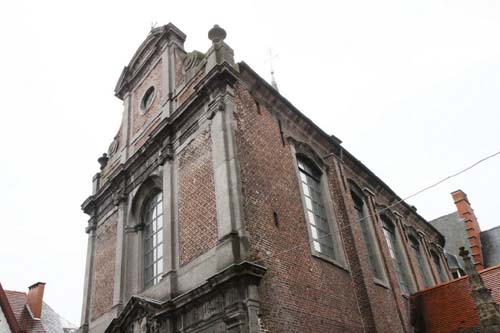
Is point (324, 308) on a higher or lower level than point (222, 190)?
lower

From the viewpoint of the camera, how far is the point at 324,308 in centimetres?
938

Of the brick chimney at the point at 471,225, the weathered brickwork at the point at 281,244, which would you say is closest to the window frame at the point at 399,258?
the weathered brickwork at the point at 281,244

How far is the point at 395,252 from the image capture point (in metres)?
15.8

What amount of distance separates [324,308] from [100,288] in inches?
279

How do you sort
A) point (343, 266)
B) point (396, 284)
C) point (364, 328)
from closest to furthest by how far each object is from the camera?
point (364, 328), point (343, 266), point (396, 284)

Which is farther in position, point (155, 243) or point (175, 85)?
point (175, 85)

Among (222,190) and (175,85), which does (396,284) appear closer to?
(222,190)

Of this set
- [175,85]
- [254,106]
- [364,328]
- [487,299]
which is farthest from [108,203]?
[487,299]

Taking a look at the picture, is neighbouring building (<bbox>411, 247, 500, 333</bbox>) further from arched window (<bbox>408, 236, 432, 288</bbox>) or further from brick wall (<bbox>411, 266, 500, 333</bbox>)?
arched window (<bbox>408, 236, 432, 288</bbox>)

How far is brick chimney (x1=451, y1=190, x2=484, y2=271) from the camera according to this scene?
22.3m

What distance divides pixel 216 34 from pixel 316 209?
5.26 m

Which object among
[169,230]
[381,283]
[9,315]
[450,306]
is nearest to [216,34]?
[169,230]

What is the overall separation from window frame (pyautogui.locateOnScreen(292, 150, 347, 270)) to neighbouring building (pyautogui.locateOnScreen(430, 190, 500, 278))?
43.3ft

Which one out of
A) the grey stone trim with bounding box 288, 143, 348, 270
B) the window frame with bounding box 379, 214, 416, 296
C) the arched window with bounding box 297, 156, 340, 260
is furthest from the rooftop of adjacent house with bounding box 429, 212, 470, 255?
the arched window with bounding box 297, 156, 340, 260
